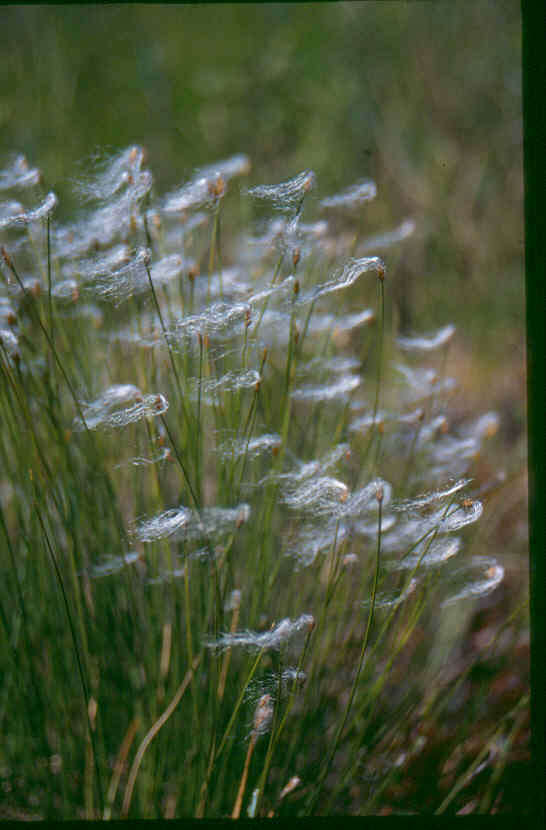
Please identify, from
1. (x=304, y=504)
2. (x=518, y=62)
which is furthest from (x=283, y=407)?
(x=518, y=62)

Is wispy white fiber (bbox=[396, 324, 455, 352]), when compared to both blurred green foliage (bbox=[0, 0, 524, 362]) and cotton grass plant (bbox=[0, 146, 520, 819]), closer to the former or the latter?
cotton grass plant (bbox=[0, 146, 520, 819])

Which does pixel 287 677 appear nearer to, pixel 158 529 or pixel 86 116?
pixel 158 529

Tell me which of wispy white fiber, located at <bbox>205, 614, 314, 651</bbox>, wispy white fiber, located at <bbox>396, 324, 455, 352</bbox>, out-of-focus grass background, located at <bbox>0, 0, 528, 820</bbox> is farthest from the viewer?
out-of-focus grass background, located at <bbox>0, 0, 528, 820</bbox>

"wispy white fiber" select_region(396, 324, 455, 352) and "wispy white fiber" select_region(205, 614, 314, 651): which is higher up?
"wispy white fiber" select_region(396, 324, 455, 352)

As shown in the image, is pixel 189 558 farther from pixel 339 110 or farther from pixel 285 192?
pixel 339 110

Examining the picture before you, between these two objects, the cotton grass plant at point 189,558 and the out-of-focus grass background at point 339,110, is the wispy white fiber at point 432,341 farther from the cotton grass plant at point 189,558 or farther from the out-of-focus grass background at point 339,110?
the out-of-focus grass background at point 339,110

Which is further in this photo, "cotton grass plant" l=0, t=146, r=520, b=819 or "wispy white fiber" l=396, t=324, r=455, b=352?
"wispy white fiber" l=396, t=324, r=455, b=352

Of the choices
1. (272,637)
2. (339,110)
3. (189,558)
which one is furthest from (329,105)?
(272,637)

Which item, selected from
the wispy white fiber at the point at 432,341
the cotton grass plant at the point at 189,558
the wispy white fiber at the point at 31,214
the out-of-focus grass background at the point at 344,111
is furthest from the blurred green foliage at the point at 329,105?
the wispy white fiber at the point at 31,214

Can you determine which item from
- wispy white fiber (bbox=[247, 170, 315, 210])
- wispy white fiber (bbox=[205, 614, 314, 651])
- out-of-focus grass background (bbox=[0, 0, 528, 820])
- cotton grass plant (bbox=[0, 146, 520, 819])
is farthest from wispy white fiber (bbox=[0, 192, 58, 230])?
out-of-focus grass background (bbox=[0, 0, 528, 820])
